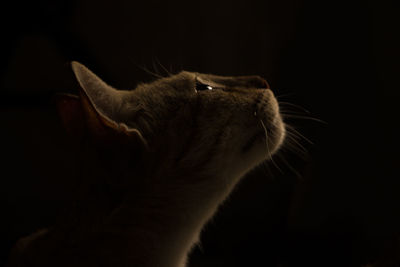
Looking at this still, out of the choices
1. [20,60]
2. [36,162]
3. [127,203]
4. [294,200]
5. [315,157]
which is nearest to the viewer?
[127,203]

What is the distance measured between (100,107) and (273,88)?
3.55ft

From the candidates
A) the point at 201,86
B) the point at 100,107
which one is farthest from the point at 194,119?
the point at 100,107

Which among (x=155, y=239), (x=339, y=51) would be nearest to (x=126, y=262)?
(x=155, y=239)

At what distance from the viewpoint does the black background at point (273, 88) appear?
1479mm

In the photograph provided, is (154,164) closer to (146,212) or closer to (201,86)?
(146,212)

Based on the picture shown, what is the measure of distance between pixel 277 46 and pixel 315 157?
54cm

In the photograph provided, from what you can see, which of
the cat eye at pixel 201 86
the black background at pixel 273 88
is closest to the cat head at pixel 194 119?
the cat eye at pixel 201 86

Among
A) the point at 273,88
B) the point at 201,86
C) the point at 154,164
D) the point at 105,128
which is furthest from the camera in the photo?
the point at 273,88

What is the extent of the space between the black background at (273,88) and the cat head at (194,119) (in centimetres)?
49

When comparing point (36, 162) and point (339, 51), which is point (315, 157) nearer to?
point (339, 51)

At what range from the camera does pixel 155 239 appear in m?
1.13

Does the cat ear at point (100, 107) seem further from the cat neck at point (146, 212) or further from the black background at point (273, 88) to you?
the black background at point (273, 88)

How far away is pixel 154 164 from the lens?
110cm

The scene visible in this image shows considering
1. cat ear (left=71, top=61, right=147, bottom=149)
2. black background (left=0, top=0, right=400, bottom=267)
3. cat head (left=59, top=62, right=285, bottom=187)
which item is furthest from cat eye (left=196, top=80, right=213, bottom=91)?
black background (left=0, top=0, right=400, bottom=267)
